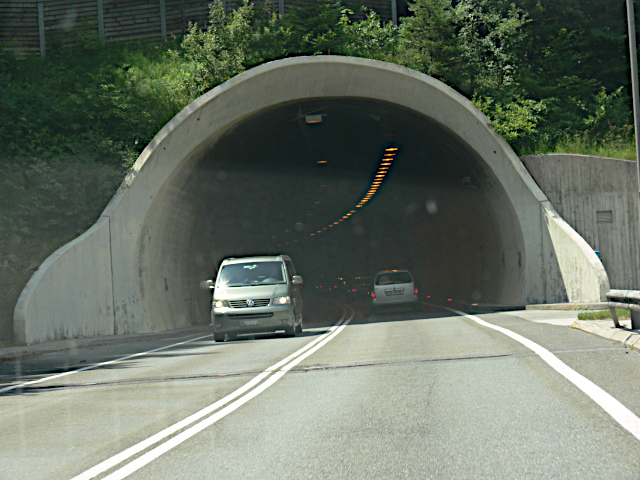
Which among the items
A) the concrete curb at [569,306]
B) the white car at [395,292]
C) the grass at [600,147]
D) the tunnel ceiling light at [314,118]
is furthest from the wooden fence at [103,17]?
the concrete curb at [569,306]

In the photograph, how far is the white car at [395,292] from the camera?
28.9 meters

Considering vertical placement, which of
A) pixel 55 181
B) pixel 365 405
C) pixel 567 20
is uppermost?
pixel 567 20

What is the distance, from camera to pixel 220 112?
25.2 meters

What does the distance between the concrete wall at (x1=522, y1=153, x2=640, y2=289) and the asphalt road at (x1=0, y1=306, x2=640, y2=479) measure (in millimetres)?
13894

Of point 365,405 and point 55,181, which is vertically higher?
point 55,181

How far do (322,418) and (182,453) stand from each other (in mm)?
1697

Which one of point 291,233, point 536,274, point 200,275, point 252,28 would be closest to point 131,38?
point 252,28

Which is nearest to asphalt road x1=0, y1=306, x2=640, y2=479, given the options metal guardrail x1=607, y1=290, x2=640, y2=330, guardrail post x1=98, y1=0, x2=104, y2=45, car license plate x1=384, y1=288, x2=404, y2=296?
metal guardrail x1=607, y1=290, x2=640, y2=330

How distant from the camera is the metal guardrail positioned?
12.0 m

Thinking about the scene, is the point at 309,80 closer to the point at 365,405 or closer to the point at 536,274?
the point at 536,274

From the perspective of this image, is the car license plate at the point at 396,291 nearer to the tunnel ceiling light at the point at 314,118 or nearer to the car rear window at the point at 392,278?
the car rear window at the point at 392,278

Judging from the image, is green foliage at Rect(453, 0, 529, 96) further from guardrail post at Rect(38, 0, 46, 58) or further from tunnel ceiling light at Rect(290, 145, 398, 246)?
guardrail post at Rect(38, 0, 46, 58)

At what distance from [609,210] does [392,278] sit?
324 inches

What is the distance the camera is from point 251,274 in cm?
1998
